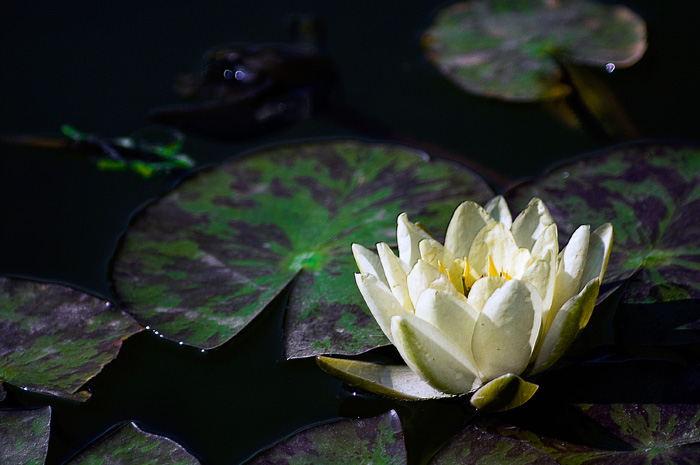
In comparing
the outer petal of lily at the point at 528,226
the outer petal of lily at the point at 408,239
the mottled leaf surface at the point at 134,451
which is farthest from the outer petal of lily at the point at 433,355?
the mottled leaf surface at the point at 134,451

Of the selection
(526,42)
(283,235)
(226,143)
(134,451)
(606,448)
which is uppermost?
(526,42)

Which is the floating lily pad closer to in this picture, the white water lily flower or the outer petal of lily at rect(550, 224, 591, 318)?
the white water lily flower

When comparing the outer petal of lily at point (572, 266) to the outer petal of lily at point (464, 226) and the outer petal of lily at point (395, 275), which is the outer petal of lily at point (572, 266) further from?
the outer petal of lily at point (395, 275)

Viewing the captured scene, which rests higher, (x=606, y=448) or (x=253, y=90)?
(x=253, y=90)

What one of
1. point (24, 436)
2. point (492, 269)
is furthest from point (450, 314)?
point (24, 436)

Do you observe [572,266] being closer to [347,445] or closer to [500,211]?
[500,211]

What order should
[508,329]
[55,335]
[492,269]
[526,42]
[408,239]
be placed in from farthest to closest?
[526,42]
[55,335]
[408,239]
[492,269]
[508,329]

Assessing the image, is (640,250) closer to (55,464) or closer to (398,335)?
(398,335)

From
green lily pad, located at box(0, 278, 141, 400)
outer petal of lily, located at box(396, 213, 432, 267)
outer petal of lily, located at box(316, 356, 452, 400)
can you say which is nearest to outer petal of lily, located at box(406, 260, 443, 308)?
outer petal of lily, located at box(396, 213, 432, 267)
